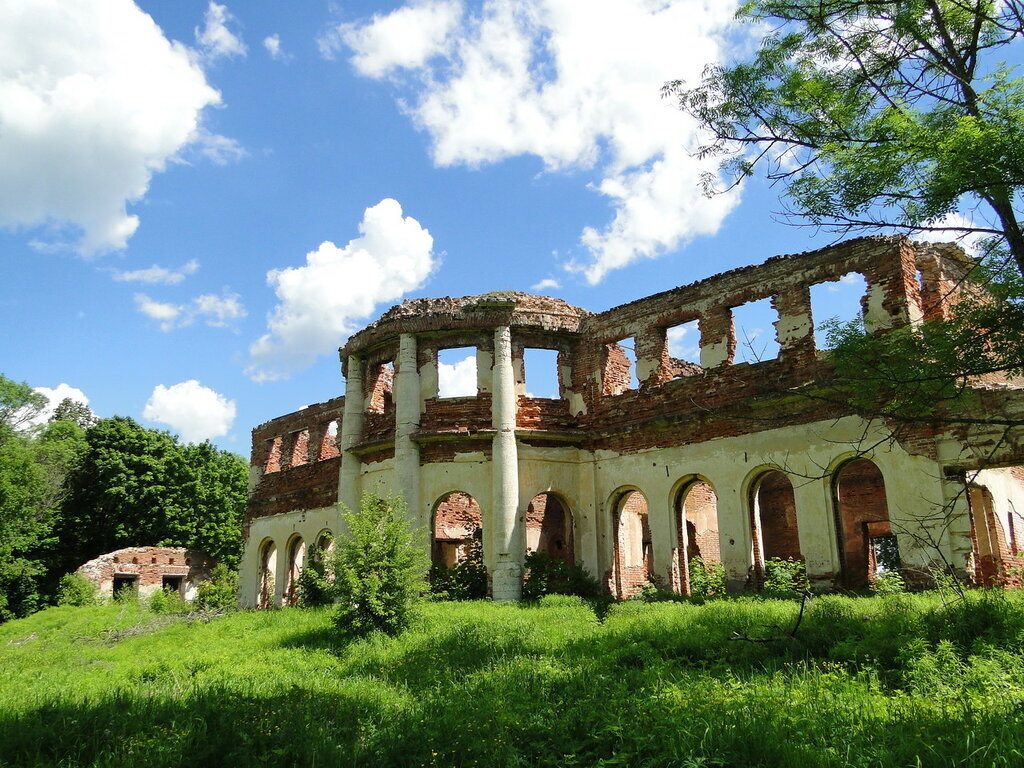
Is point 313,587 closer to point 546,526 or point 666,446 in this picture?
point 546,526

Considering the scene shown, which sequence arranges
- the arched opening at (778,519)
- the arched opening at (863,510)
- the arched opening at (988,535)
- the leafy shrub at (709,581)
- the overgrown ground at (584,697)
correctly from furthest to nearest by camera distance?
1. the arched opening at (778,519)
2. the arched opening at (863,510)
3. the leafy shrub at (709,581)
4. the arched opening at (988,535)
5. the overgrown ground at (584,697)

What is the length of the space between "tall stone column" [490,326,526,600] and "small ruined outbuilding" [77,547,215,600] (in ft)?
64.9

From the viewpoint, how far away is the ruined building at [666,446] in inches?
519

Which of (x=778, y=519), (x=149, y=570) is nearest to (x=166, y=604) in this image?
(x=149, y=570)

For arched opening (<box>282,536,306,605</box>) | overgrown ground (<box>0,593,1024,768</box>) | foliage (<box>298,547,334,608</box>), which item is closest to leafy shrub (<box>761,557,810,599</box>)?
overgrown ground (<box>0,593,1024,768</box>)

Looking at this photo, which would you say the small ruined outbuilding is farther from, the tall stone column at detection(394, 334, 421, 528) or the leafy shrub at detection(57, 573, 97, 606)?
the tall stone column at detection(394, 334, 421, 528)

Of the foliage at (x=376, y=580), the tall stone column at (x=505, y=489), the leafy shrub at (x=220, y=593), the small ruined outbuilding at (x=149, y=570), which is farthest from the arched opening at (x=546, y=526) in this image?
the small ruined outbuilding at (x=149, y=570)

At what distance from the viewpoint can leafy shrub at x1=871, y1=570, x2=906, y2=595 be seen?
11.6 metres

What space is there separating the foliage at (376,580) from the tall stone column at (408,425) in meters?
3.80

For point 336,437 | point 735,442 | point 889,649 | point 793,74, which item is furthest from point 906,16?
point 336,437

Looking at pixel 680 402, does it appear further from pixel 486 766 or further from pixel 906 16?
pixel 486 766

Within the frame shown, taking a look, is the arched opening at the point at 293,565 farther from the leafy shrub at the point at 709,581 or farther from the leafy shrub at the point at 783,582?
the leafy shrub at the point at 783,582

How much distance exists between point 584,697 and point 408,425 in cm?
1087

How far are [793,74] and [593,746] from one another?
25.3ft
